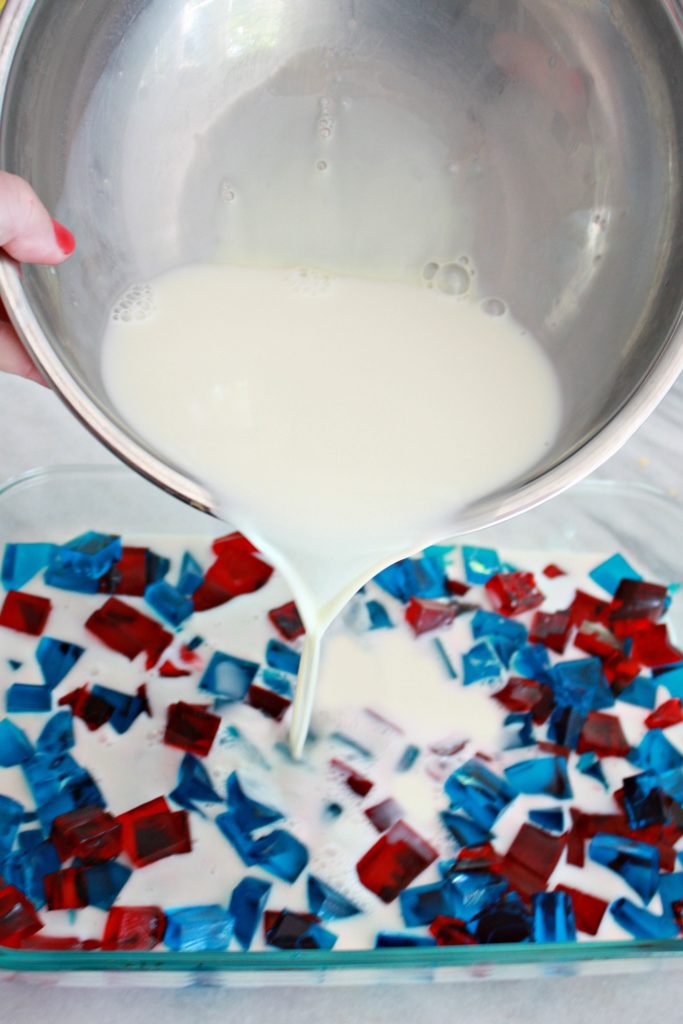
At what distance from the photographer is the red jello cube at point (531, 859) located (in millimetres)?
982

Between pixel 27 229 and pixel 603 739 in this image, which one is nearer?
pixel 27 229

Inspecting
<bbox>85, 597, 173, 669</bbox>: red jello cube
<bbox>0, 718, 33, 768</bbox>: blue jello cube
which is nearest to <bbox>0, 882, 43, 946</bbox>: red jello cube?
<bbox>0, 718, 33, 768</bbox>: blue jello cube

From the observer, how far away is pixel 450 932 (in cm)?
93

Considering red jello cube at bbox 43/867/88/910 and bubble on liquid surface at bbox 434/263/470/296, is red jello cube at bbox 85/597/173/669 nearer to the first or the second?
red jello cube at bbox 43/867/88/910

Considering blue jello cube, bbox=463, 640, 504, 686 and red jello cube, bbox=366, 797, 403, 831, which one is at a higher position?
blue jello cube, bbox=463, 640, 504, 686

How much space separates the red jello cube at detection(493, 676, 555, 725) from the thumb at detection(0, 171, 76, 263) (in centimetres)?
65

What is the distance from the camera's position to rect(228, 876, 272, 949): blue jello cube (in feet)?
3.00

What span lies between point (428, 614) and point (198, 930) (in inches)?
16.6

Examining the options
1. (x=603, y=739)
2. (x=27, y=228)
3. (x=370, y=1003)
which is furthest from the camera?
(x=603, y=739)

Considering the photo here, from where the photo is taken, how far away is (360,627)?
3.82 feet

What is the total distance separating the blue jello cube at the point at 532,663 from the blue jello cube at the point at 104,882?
1.49 ft

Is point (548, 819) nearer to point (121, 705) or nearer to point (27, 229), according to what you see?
point (121, 705)

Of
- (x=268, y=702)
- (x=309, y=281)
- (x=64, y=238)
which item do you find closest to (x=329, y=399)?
(x=309, y=281)

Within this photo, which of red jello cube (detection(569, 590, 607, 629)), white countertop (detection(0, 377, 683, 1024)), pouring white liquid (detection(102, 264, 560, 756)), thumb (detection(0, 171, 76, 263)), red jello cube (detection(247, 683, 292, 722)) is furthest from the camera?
red jello cube (detection(569, 590, 607, 629))
